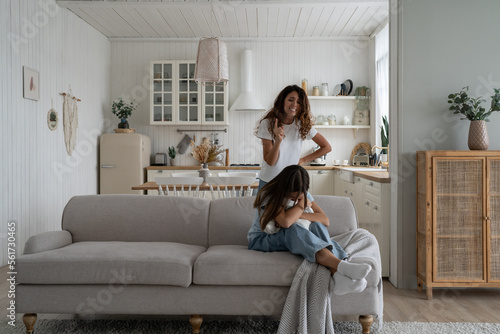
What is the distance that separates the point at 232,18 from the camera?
5887 millimetres

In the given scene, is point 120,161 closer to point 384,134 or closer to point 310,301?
point 384,134

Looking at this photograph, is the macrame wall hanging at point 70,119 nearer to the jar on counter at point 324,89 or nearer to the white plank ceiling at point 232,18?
the white plank ceiling at point 232,18

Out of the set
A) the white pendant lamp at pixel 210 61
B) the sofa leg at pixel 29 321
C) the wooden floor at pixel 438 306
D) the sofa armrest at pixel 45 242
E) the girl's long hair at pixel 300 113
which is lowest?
the wooden floor at pixel 438 306

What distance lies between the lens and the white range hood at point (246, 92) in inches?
260

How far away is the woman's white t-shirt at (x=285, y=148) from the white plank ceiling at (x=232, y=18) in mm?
2775

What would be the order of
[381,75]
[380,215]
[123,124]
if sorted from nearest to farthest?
[380,215]
[381,75]
[123,124]

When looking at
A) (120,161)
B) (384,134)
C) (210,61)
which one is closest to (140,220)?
(210,61)

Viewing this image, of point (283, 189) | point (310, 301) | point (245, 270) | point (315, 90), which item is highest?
point (315, 90)

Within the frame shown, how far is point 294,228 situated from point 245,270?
0.35 meters

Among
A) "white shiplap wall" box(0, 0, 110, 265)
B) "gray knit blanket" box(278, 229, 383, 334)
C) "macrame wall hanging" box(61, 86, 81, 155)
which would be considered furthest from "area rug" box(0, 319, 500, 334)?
→ "macrame wall hanging" box(61, 86, 81, 155)

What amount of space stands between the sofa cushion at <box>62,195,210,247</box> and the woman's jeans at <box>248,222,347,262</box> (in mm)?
540

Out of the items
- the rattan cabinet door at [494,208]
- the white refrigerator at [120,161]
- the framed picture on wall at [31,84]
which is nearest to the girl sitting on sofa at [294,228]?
the rattan cabinet door at [494,208]

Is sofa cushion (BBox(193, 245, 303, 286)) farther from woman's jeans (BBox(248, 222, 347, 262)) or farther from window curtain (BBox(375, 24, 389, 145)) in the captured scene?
window curtain (BBox(375, 24, 389, 145))

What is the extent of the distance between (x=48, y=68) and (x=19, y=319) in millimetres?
3104
